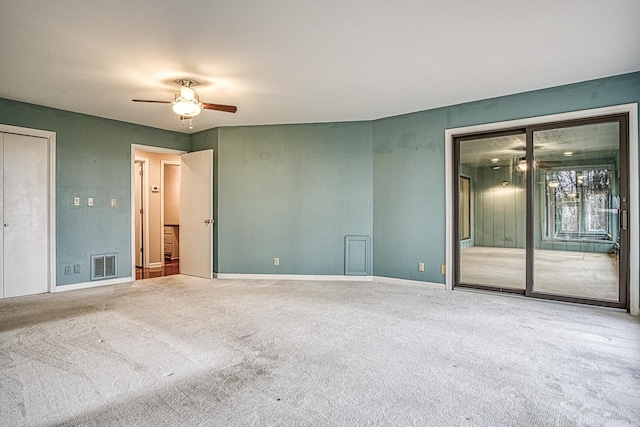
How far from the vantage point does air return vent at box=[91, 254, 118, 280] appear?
5.41 meters

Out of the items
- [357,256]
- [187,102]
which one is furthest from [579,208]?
[187,102]

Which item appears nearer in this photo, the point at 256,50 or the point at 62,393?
the point at 62,393

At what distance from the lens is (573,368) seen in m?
2.51

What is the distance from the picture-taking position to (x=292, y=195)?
5.95 m

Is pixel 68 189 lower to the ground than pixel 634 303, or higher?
higher

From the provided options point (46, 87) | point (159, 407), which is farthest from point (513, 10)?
point (46, 87)

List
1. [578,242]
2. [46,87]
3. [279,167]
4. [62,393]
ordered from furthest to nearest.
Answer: [279,167]
[578,242]
[46,87]
[62,393]

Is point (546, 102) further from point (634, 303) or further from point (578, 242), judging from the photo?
point (634, 303)

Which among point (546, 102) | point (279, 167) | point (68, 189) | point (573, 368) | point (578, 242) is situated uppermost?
point (546, 102)

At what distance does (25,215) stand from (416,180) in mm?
5450

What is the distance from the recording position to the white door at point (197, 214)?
6.07 m

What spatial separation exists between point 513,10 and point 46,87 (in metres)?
4.89

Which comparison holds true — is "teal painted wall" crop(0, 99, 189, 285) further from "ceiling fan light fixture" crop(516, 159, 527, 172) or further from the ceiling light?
"ceiling fan light fixture" crop(516, 159, 527, 172)

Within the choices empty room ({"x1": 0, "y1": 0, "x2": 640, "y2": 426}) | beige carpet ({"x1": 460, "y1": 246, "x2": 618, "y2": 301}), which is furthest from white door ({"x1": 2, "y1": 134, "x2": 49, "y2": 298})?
beige carpet ({"x1": 460, "y1": 246, "x2": 618, "y2": 301})
